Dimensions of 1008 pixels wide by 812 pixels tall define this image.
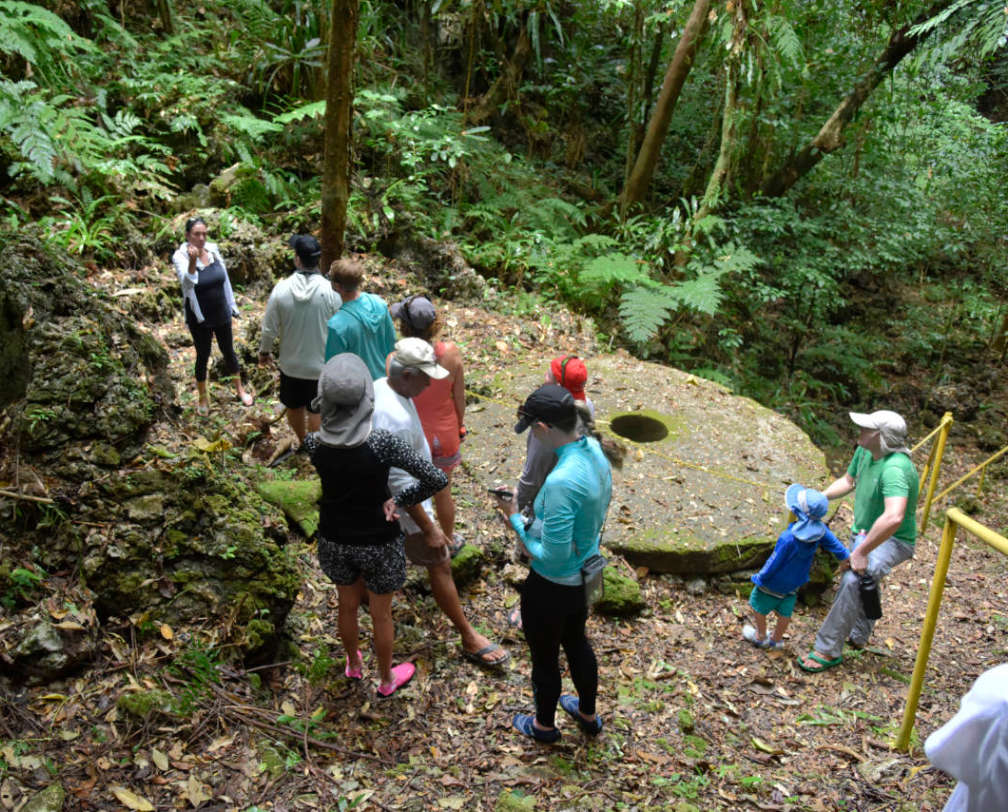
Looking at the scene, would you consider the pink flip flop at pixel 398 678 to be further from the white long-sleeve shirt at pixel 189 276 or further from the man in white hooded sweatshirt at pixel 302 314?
the white long-sleeve shirt at pixel 189 276

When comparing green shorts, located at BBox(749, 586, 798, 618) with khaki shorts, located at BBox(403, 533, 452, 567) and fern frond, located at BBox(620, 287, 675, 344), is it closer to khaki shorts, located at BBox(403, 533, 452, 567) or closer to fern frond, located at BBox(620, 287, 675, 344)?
khaki shorts, located at BBox(403, 533, 452, 567)

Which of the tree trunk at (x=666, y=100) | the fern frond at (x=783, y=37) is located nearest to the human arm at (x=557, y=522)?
the fern frond at (x=783, y=37)

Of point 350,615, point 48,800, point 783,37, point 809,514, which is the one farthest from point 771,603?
point 783,37

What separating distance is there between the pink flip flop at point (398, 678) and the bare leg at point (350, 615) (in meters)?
0.20

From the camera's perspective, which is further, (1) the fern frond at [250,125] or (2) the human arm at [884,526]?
(1) the fern frond at [250,125]

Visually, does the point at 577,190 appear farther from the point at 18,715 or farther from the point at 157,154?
the point at 18,715

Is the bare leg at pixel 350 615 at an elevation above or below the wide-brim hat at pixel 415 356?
below

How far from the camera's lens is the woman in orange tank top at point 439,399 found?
3.78 metres

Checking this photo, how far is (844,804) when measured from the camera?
3.03m

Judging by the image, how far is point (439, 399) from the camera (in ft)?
12.6

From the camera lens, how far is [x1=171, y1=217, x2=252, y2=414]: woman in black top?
5.01 m

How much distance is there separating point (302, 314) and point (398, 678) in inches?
96.1

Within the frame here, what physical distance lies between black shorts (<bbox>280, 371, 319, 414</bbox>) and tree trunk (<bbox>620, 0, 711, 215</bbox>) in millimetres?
6961

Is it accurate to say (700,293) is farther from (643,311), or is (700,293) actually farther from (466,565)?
(466,565)
